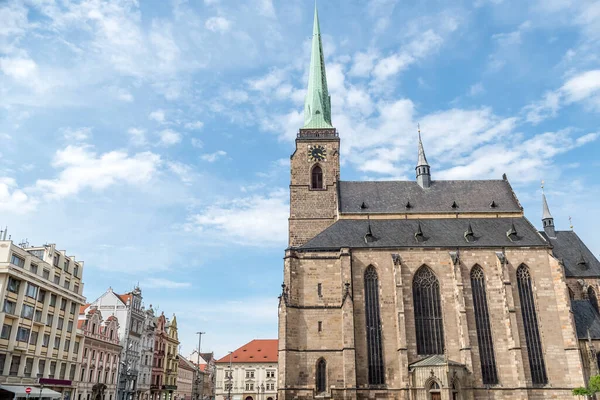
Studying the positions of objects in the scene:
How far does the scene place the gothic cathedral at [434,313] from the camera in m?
32.1

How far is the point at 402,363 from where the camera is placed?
32250mm

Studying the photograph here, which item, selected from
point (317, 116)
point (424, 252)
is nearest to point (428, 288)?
point (424, 252)

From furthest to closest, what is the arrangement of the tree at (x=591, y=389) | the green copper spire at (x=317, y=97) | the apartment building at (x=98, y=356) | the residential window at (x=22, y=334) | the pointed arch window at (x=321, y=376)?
the green copper spire at (x=317, y=97) < the apartment building at (x=98, y=356) < the residential window at (x=22, y=334) < the pointed arch window at (x=321, y=376) < the tree at (x=591, y=389)

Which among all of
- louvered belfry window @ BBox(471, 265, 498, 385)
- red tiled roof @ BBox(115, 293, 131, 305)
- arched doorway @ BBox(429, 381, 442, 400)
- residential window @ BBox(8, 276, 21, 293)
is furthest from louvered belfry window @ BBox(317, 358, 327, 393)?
red tiled roof @ BBox(115, 293, 131, 305)

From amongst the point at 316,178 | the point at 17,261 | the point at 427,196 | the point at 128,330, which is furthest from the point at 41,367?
the point at 427,196

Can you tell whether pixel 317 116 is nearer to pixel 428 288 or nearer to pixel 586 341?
pixel 428 288

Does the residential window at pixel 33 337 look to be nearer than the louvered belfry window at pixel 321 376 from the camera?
No

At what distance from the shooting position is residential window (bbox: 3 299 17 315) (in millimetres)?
31781

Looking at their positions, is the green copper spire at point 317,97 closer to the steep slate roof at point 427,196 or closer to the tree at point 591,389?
the steep slate roof at point 427,196

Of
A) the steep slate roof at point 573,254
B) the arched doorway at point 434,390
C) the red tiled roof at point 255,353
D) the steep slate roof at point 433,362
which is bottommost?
the arched doorway at point 434,390

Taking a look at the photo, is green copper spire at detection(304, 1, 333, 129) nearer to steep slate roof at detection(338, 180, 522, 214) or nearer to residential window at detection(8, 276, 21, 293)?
steep slate roof at detection(338, 180, 522, 214)

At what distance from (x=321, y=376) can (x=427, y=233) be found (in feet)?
44.5

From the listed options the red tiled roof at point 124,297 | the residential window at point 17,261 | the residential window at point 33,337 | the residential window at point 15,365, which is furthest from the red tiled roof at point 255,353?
the residential window at point 17,261

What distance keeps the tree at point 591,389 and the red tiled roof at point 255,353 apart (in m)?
47.8
